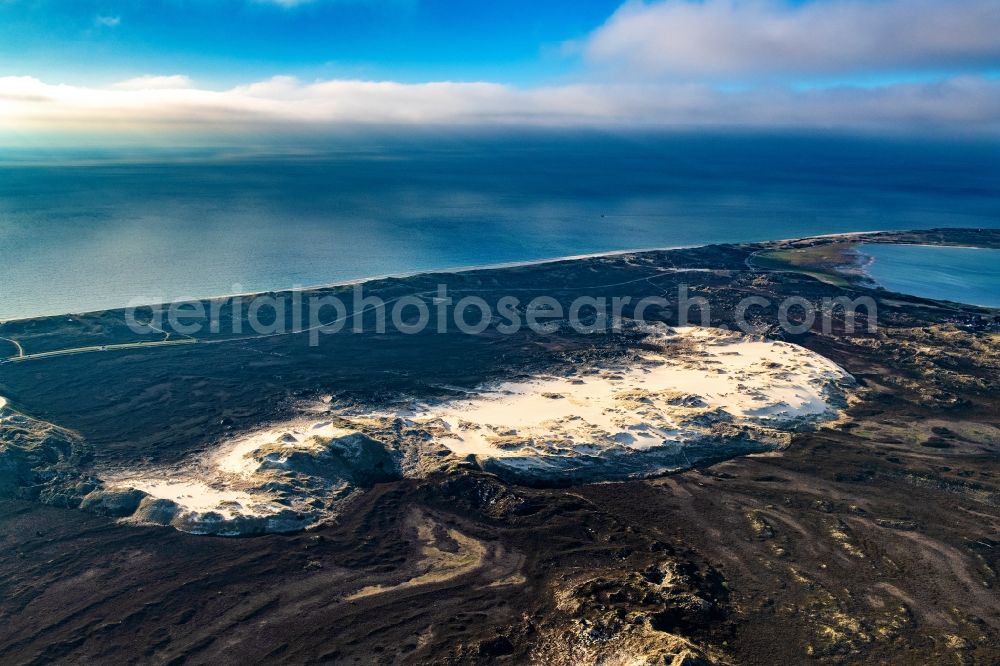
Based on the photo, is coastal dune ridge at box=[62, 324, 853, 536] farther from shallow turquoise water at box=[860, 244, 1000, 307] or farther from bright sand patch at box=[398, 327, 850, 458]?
shallow turquoise water at box=[860, 244, 1000, 307]

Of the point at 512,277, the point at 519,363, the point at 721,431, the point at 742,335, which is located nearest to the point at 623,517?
the point at 721,431

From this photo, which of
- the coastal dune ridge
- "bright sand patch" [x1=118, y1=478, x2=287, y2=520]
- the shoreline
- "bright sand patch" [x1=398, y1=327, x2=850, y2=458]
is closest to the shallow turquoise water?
the shoreline

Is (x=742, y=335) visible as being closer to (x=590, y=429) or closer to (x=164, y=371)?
(x=590, y=429)

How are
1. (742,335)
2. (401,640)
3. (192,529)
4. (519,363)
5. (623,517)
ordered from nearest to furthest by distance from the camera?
(401,640) < (192,529) < (623,517) < (519,363) < (742,335)

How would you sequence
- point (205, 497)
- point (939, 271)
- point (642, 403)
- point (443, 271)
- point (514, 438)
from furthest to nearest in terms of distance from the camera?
point (939, 271) → point (443, 271) → point (642, 403) → point (514, 438) → point (205, 497)

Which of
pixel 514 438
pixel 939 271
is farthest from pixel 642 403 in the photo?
pixel 939 271

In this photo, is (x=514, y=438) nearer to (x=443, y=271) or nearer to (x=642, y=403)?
(x=642, y=403)

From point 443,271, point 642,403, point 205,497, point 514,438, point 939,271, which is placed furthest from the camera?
point 939,271

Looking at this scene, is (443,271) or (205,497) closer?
(205,497)
